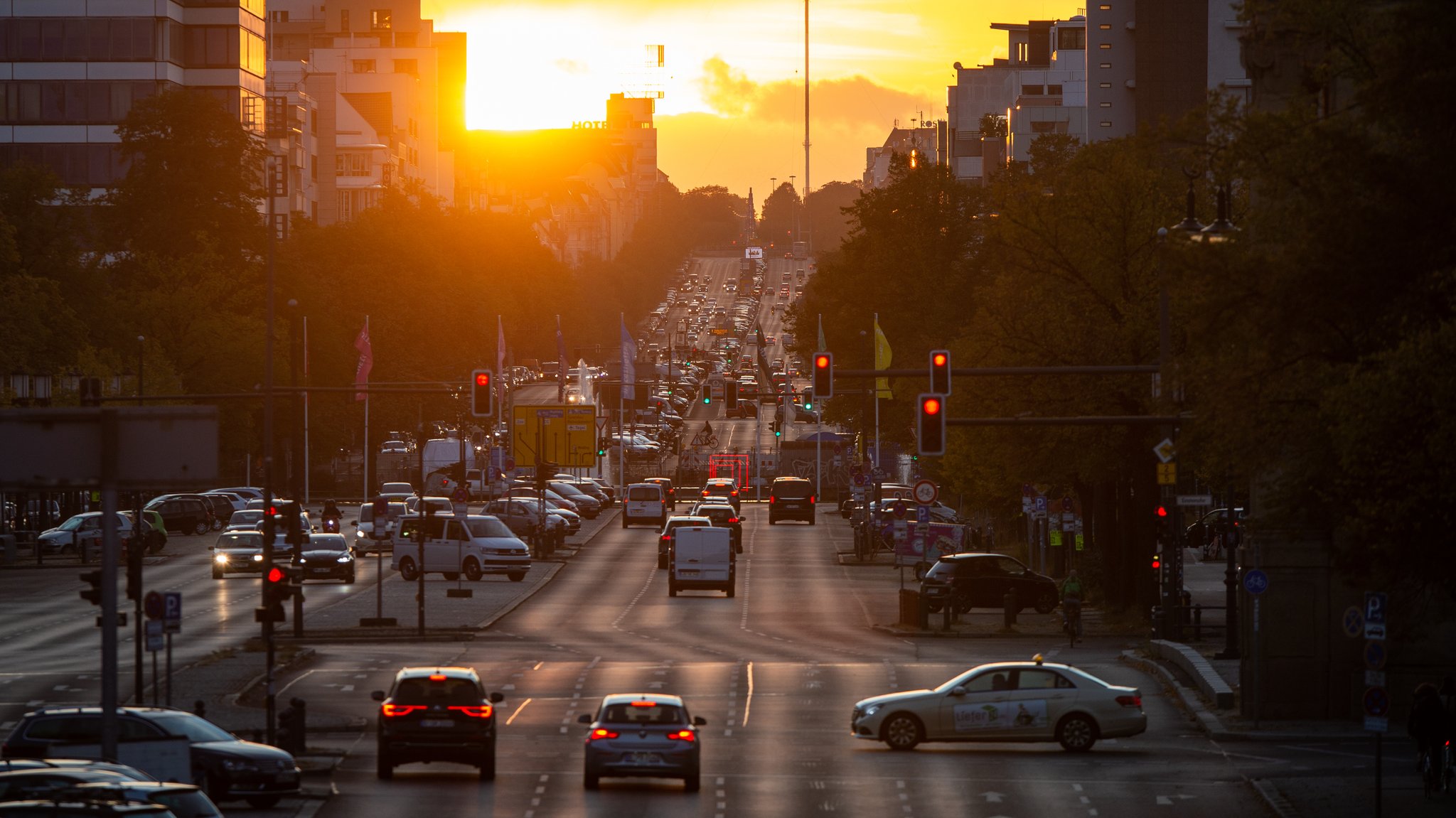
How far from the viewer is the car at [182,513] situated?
3250 inches

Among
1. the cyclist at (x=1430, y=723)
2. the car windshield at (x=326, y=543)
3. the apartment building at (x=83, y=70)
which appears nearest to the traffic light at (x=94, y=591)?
the cyclist at (x=1430, y=723)

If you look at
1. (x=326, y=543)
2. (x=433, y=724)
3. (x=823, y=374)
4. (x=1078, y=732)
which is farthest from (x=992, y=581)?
(x=433, y=724)

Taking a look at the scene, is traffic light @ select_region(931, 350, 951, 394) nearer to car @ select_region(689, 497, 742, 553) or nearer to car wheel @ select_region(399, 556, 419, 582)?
car wheel @ select_region(399, 556, 419, 582)

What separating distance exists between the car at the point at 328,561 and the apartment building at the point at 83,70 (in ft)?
153

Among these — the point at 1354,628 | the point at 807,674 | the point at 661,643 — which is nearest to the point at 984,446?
the point at 661,643

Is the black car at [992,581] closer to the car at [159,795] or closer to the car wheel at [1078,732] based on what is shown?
the car wheel at [1078,732]

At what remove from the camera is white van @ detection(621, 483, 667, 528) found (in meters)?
85.9

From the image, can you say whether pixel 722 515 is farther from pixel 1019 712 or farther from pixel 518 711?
pixel 1019 712

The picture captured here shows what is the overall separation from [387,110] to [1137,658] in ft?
490

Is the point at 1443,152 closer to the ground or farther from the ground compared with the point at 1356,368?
farther from the ground

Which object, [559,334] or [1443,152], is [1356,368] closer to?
[1443,152]

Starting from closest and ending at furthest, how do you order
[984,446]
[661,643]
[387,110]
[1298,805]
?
1. [1298,805]
2. [661,643]
3. [984,446]
4. [387,110]

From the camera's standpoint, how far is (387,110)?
184 m

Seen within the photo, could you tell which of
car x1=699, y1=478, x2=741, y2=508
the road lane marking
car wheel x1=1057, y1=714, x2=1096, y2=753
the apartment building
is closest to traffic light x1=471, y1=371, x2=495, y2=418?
the road lane marking
